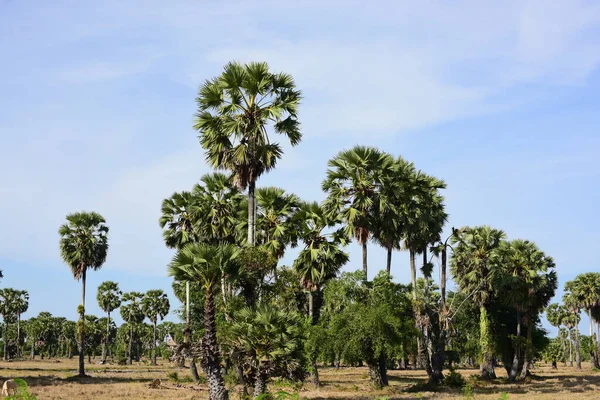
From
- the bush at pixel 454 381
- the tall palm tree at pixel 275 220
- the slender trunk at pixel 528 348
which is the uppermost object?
the tall palm tree at pixel 275 220

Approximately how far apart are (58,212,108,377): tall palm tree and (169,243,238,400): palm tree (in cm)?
3307

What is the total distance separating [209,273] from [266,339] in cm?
368

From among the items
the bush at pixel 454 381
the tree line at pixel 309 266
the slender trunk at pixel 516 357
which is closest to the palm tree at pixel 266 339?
the tree line at pixel 309 266

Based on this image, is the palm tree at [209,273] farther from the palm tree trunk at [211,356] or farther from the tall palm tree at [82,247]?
the tall palm tree at [82,247]

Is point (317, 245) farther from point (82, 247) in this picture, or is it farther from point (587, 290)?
point (587, 290)

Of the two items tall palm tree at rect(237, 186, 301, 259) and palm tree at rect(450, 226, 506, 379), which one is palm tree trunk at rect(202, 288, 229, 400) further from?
palm tree at rect(450, 226, 506, 379)

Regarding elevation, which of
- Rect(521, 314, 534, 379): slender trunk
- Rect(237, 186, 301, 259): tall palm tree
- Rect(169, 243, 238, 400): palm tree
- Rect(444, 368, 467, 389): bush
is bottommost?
Rect(444, 368, 467, 389): bush

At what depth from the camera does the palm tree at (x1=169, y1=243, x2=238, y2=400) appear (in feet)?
77.6

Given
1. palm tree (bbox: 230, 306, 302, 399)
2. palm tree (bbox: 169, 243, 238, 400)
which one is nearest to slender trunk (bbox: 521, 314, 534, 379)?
palm tree (bbox: 230, 306, 302, 399)

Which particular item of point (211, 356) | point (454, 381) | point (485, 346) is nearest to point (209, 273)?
point (211, 356)

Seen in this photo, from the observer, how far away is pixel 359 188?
123 ft

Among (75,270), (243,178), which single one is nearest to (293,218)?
(243,178)

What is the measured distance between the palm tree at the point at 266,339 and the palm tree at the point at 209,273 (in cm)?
137

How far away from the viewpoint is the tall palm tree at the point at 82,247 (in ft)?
178
